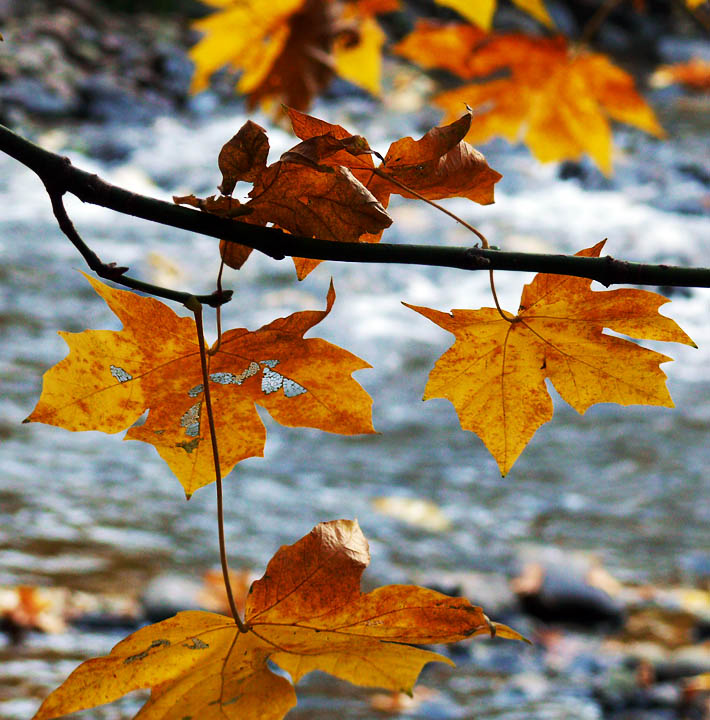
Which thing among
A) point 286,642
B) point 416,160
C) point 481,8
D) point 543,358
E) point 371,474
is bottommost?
point 371,474

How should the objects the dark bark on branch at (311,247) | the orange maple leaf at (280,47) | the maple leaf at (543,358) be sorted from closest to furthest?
the dark bark on branch at (311,247)
the maple leaf at (543,358)
the orange maple leaf at (280,47)

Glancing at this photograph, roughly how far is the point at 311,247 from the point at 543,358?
18cm

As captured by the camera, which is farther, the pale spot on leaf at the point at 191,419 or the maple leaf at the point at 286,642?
the pale spot on leaf at the point at 191,419

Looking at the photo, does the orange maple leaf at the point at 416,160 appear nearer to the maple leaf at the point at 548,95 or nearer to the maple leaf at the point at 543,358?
the maple leaf at the point at 543,358

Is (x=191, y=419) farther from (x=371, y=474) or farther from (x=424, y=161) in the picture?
(x=371, y=474)

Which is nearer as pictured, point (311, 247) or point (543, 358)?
point (311, 247)

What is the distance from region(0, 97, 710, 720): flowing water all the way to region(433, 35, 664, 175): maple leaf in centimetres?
120

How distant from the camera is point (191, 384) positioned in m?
0.51

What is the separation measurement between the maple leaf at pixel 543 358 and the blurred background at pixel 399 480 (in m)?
0.10

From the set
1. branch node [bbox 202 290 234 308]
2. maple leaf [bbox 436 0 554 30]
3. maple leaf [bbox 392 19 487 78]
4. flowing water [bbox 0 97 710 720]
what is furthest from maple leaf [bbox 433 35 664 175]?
flowing water [bbox 0 97 710 720]

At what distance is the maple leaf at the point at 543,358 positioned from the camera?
477 mm

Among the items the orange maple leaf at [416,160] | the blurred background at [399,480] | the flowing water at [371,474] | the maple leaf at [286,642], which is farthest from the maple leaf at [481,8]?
the flowing water at [371,474]

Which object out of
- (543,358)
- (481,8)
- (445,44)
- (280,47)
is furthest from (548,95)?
(543,358)

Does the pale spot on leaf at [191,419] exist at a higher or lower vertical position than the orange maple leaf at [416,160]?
lower
